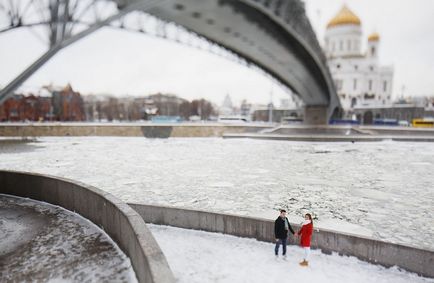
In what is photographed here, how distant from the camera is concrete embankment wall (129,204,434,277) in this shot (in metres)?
4.58

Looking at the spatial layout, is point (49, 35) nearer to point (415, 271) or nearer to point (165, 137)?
point (415, 271)

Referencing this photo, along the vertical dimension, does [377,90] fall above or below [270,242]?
above

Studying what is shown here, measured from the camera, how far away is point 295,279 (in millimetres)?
4441

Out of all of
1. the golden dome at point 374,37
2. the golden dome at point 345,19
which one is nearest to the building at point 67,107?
the golden dome at point 345,19

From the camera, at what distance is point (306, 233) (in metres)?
5.00

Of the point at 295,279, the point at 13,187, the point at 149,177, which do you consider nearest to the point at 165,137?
the point at 149,177

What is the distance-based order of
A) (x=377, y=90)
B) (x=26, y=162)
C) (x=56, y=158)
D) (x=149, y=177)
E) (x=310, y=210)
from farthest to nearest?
1. (x=377, y=90)
2. (x=56, y=158)
3. (x=26, y=162)
4. (x=149, y=177)
5. (x=310, y=210)

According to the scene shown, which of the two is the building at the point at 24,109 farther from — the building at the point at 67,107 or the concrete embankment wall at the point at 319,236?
the concrete embankment wall at the point at 319,236

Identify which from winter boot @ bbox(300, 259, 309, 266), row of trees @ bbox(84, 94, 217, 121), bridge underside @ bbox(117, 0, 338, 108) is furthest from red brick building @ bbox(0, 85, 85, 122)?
winter boot @ bbox(300, 259, 309, 266)

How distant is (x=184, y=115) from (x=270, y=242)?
238 ft

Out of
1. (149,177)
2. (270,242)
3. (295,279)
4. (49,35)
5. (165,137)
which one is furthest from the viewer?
(165,137)

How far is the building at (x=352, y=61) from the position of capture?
71.6 metres

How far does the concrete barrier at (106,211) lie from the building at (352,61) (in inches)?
2853

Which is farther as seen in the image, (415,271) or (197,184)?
(197,184)
